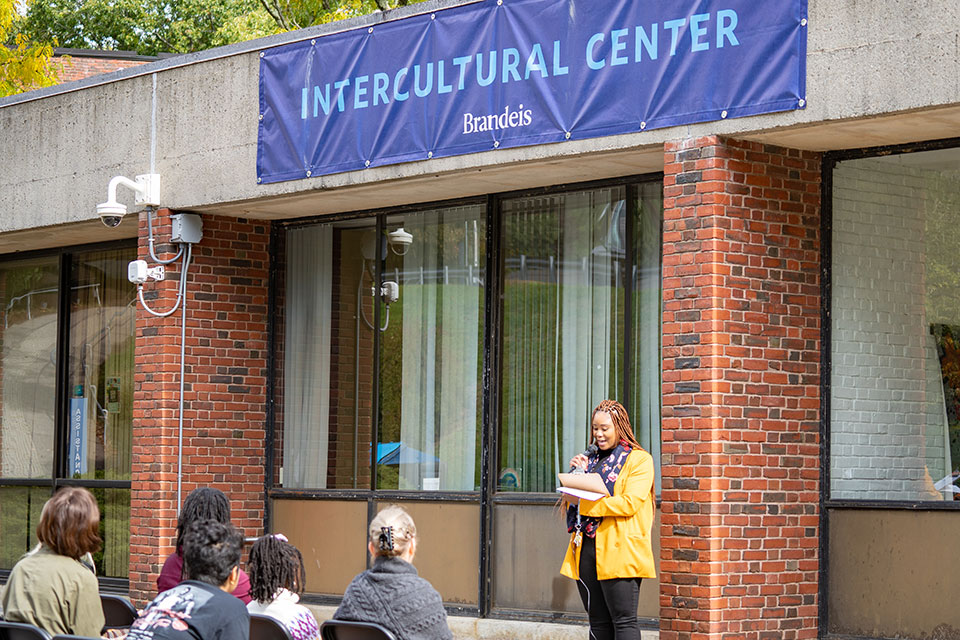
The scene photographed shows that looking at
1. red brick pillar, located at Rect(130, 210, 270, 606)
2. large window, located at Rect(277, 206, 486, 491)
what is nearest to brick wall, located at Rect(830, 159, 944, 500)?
large window, located at Rect(277, 206, 486, 491)

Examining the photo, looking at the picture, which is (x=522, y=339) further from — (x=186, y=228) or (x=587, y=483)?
(x=186, y=228)

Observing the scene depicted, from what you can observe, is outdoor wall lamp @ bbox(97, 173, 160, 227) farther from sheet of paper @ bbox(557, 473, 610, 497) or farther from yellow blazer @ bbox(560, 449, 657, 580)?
yellow blazer @ bbox(560, 449, 657, 580)

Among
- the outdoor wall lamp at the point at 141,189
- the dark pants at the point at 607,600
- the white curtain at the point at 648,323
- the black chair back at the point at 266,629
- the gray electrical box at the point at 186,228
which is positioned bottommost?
the dark pants at the point at 607,600

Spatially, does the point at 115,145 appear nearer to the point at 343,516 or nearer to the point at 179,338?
the point at 179,338

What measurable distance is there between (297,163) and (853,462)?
486 cm

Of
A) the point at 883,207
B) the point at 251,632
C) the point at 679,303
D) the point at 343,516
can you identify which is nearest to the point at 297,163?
the point at 343,516

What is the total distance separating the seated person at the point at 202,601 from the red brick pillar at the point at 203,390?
746 centimetres

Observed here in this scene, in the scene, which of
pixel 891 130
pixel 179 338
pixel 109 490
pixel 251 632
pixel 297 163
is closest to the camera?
pixel 251 632

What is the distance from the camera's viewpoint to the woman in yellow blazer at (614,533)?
844 centimetres

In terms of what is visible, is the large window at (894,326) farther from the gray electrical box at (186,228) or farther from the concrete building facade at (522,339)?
the gray electrical box at (186,228)

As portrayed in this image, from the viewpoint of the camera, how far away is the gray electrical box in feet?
40.8

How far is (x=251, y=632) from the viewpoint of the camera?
6.30 metres

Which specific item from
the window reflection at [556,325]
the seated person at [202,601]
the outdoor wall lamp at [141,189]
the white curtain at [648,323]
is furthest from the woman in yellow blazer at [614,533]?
the outdoor wall lamp at [141,189]

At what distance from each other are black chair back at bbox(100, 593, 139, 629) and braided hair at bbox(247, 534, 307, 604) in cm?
85
